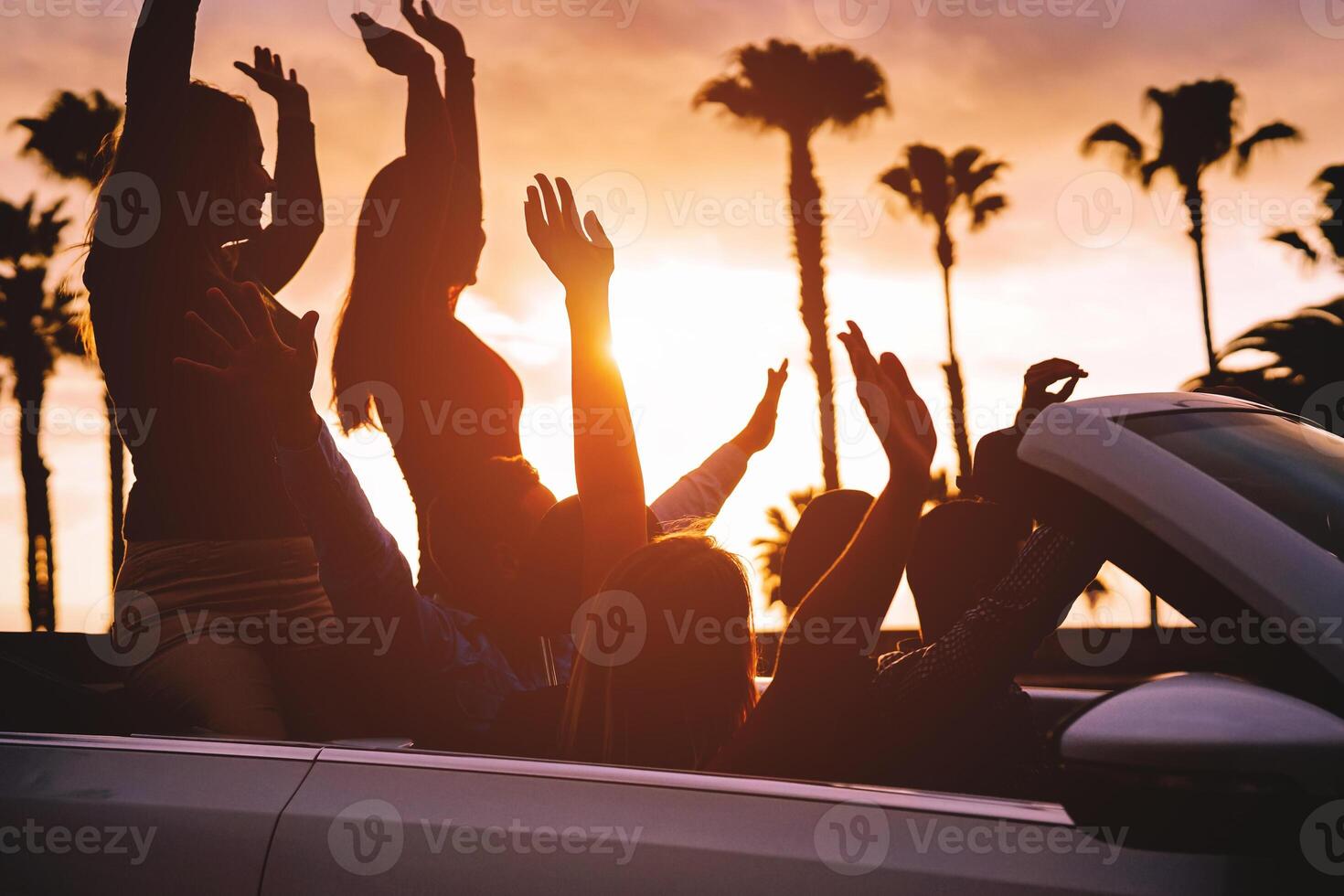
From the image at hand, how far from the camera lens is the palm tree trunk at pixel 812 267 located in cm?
2447

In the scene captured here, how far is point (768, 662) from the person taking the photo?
4266 millimetres

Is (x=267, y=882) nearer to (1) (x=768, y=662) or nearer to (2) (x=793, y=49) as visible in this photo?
(1) (x=768, y=662)

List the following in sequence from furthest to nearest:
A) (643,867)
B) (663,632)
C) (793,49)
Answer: (793,49), (663,632), (643,867)

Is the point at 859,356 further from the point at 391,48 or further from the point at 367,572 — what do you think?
the point at 391,48

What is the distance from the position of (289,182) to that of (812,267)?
71.2ft

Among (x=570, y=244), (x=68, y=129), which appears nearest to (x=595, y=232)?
(x=570, y=244)

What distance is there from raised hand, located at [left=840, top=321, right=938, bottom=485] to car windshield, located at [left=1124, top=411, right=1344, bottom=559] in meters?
0.40

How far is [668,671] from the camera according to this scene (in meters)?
2.04

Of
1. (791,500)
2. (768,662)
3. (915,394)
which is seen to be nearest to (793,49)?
(791,500)

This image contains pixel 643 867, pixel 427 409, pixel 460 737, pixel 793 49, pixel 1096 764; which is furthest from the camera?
pixel 793 49

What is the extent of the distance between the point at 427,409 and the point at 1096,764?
244 cm

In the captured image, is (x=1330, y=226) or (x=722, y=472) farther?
(x=1330, y=226)

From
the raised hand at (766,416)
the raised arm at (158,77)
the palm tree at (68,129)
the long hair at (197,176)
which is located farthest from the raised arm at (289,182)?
the palm tree at (68,129)

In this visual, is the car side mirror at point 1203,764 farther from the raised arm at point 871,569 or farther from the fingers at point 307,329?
the fingers at point 307,329
